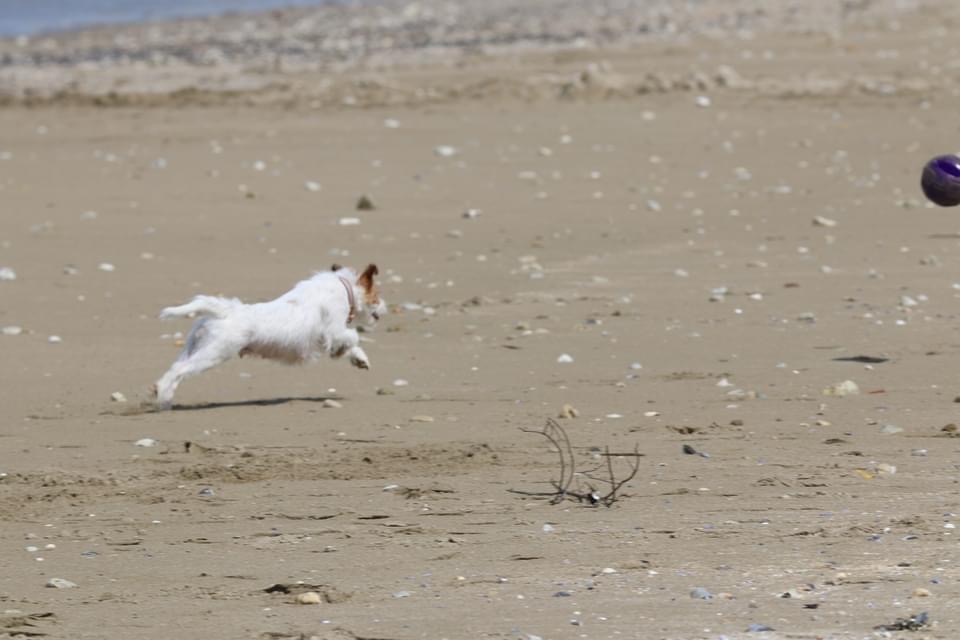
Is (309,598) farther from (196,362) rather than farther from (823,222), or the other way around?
(823,222)

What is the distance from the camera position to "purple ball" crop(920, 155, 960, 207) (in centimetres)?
896

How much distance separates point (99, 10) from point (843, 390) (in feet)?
127

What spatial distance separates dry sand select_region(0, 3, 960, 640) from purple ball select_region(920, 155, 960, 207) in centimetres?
84

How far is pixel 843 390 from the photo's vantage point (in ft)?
27.5

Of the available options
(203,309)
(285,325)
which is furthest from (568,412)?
(203,309)

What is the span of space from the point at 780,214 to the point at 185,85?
34.4ft

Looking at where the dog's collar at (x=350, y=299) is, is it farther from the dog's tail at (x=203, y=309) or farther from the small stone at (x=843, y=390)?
the small stone at (x=843, y=390)

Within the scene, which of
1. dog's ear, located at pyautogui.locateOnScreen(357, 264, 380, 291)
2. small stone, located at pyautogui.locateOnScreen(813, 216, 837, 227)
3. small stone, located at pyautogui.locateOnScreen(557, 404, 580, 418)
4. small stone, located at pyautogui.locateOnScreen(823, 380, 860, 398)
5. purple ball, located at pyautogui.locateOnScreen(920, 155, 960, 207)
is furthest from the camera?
small stone, located at pyautogui.locateOnScreen(813, 216, 837, 227)

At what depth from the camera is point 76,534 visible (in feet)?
20.9

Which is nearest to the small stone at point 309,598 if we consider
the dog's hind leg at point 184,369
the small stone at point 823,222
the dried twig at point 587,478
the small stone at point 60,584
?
the small stone at point 60,584

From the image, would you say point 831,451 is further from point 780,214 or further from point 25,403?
point 780,214

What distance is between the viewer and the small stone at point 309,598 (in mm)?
5480

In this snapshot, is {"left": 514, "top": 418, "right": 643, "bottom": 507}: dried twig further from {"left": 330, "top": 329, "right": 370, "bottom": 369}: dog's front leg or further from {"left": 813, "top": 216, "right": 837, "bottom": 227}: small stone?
{"left": 813, "top": 216, "right": 837, "bottom": 227}: small stone

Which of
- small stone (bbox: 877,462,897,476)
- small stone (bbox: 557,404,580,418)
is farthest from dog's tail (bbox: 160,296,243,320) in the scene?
small stone (bbox: 877,462,897,476)
